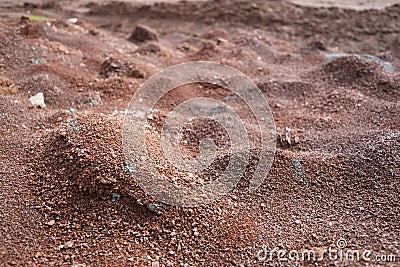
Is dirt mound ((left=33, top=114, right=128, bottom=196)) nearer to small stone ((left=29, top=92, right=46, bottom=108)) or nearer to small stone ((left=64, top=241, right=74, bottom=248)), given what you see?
small stone ((left=64, top=241, right=74, bottom=248))

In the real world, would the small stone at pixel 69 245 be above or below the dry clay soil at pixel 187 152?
below

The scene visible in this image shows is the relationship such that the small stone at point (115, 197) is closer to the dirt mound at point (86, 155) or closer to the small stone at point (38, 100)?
the dirt mound at point (86, 155)

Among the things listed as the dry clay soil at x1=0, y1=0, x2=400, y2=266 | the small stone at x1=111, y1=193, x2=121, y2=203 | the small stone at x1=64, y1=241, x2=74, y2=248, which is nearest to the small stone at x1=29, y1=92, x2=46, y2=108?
the dry clay soil at x1=0, y1=0, x2=400, y2=266

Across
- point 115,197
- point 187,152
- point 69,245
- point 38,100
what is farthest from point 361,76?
point 69,245

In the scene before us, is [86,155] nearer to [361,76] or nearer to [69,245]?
[69,245]

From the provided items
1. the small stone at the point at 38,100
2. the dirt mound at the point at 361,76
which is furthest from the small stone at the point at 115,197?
the dirt mound at the point at 361,76

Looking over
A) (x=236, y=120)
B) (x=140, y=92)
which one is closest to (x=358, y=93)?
(x=236, y=120)

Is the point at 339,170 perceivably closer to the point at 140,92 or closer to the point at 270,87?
the point at 270,87
